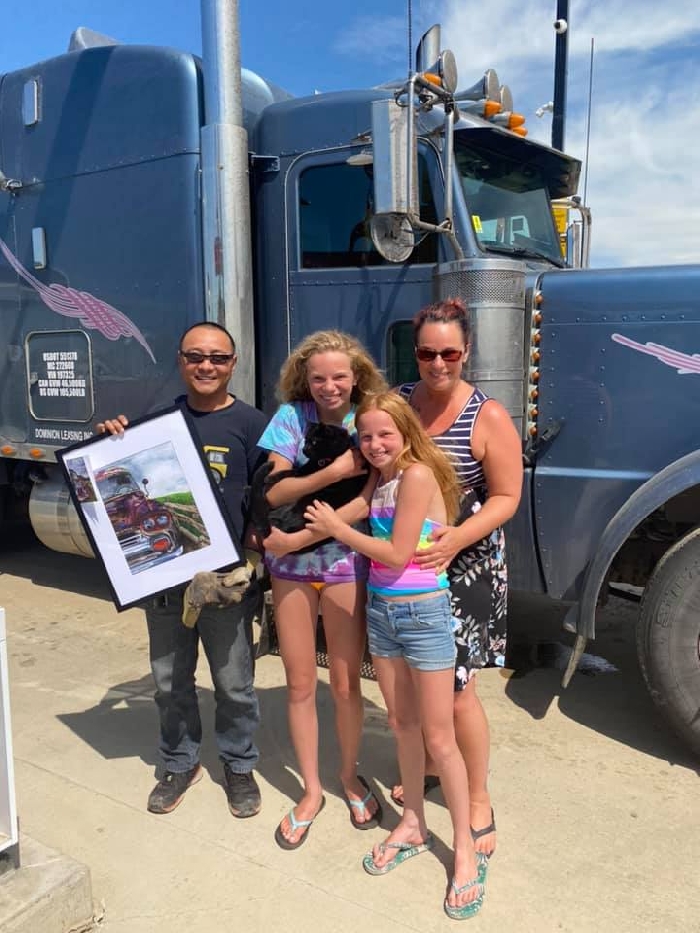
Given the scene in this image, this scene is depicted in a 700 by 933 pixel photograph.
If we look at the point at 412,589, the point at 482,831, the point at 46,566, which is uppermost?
the point at 412,589

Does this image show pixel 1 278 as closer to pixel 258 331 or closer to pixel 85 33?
pixel 85 33

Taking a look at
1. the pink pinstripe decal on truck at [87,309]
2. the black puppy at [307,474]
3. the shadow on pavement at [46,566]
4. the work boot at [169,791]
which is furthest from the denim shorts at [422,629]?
the shadow on pavement at [46,566]

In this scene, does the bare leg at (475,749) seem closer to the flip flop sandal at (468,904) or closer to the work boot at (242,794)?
the flip flop sandal at (468,904)

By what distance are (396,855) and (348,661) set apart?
599 mm

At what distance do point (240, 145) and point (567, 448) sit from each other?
2047mm

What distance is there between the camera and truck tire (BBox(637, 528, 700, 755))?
2.84 meters

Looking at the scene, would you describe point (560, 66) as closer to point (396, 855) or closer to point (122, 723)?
point (122, 723)

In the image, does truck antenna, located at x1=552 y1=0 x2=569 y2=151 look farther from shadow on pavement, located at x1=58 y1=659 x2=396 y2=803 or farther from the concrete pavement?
shadow on pavement, located at x1=58 y1=659 x2=396 y2=803

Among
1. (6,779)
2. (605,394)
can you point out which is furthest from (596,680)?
(6,779)

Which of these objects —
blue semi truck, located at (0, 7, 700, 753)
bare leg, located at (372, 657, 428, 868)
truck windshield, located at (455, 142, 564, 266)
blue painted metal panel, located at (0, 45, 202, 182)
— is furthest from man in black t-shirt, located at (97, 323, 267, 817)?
blue painted metal panel, located at (0, 45, 202, 182)

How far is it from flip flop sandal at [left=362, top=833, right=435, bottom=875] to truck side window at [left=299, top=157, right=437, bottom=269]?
234cm

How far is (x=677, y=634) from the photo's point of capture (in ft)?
9.40

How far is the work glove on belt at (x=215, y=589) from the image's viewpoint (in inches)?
93.6

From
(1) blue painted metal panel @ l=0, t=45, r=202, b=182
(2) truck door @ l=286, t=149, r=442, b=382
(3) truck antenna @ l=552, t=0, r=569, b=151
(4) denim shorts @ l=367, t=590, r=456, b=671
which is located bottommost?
(4) denim shorts @ l=367, t=590, r=456, b=671
